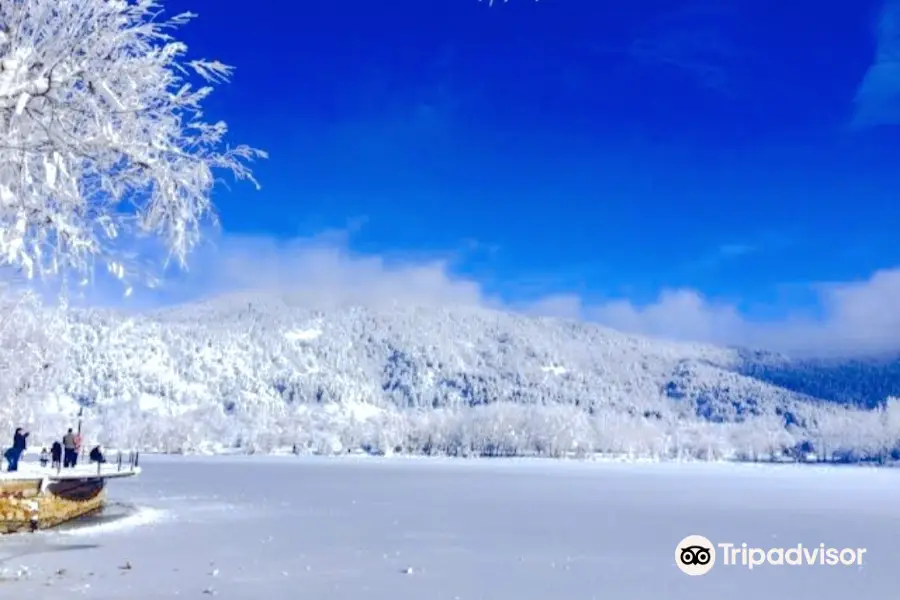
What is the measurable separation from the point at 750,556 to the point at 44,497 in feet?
81.6

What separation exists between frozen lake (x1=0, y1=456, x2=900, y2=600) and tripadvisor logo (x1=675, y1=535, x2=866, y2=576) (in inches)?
19.3

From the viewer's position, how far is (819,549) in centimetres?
2878

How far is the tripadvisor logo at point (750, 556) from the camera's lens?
24.7 meters

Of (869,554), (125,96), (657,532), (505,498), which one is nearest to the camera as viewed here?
(125,96)

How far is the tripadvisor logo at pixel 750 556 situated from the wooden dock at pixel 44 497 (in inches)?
877

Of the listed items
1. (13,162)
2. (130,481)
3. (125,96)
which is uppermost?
(125,96)

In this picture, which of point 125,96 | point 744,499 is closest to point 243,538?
point 125,96

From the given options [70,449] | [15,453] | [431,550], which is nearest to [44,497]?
[15,453]

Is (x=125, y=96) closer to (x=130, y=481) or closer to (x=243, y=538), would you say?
(x=243, y=538)

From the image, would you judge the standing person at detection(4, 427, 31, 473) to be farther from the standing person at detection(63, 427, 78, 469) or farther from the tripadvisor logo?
the tripadvisor logo

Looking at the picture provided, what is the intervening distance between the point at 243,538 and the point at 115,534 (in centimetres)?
435

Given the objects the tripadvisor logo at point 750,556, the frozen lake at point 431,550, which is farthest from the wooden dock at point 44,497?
the tripadvisor logo at point 750,556

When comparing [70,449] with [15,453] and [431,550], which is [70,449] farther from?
[431,550]

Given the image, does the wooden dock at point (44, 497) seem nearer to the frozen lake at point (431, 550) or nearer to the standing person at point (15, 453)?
the standing person at point (15, 453)
